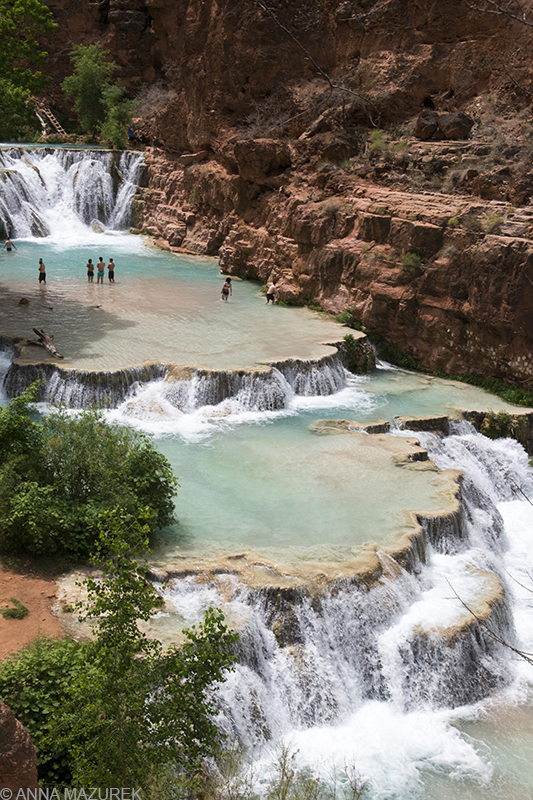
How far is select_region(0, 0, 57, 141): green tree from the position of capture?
719 inches

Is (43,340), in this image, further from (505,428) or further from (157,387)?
(505,428)

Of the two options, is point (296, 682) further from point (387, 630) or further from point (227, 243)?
point (227, 243)

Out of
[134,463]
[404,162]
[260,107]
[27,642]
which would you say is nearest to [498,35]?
[404,162]

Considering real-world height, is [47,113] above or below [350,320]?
above

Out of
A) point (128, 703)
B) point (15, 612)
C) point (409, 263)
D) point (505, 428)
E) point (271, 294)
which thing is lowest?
point (15, 612)

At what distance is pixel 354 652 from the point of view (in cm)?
1034

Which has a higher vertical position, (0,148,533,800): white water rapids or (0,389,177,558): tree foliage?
(0,389,177,558): tree foliage

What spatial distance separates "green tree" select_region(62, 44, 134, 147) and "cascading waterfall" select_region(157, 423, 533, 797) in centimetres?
3118

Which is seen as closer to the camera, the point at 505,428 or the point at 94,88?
the point at 505,428

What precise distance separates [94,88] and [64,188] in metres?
10.0

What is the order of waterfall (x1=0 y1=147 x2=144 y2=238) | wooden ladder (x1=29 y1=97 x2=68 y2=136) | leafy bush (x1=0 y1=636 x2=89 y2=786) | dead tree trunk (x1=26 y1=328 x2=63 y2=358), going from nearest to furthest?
leafy bush (x1=0 y1=636 x2=89 y2=786) < dead tree trunk (x1=26 y1=328 x2=63 y2=358) < waterfall (x1=0 y1=147 x2=144 y2=238) < wooden ladder (x1=29 y1=97 x2=68 y2=136)

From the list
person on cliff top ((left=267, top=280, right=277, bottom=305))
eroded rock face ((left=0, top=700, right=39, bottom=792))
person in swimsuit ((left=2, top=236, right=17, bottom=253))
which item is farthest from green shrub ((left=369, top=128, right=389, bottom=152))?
eroded rock face ((left=0, top=700, right=39, bottom=792))

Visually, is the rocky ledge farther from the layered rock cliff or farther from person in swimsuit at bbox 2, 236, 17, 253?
person in swimsuit at bbox 2, 236, 17, 253

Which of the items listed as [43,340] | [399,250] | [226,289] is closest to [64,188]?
[226,289]
